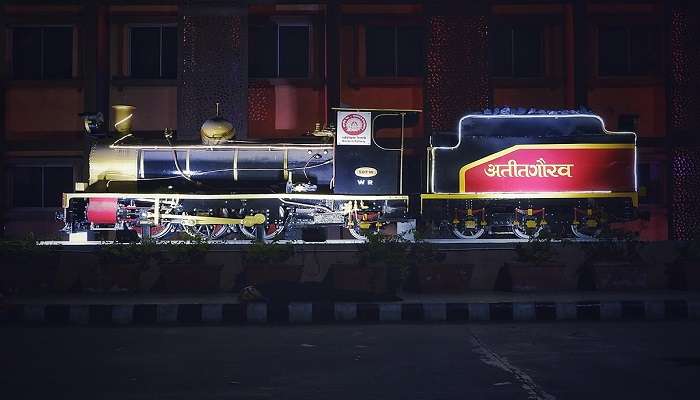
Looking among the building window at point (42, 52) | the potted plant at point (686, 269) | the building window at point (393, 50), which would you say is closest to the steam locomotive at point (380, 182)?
the potted plant at point (686, 269)

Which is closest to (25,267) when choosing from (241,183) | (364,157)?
(241,183)

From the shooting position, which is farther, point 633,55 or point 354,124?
point 633,55

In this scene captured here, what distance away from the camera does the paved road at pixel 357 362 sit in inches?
234

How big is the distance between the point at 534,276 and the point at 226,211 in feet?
21.5

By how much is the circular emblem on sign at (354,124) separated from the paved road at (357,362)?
632 centimetres

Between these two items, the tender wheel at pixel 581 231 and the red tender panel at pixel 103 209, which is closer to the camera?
the red tender panel at pixel 103 209

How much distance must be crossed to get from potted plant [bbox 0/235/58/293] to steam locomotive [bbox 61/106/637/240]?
4515mm

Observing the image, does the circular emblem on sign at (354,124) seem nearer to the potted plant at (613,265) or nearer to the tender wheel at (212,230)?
the tender wheel at (212,230)

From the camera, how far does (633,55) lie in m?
21.3

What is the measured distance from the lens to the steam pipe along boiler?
49.9ft

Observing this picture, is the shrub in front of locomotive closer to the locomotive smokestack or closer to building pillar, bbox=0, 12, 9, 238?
the locomotive smokestack

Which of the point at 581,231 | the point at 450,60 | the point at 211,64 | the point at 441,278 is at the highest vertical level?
the point at 450,60

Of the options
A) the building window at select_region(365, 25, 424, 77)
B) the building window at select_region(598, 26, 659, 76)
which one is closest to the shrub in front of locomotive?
the building window at select_region(365, 25, 424, 77)

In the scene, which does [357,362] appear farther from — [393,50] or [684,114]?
[684,114]
